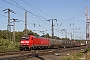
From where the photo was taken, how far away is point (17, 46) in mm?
50125

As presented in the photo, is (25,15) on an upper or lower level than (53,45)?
upper

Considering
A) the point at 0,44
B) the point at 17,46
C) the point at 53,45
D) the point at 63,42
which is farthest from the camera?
the point at 63,42

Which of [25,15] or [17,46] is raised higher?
[25,15]

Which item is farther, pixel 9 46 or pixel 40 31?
pixel 40 31

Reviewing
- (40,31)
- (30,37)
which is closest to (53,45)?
(40,31)

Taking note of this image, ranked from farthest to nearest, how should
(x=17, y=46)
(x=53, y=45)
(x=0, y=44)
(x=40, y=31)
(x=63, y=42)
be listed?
1. (x=63, y=42)
2. (x=40, y=31)
3. (x=53, y=45)
4. (x=17, y=46)
5. (x=0, y=44)

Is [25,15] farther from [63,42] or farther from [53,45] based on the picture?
[63,42]

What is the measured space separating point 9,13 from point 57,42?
2921cm

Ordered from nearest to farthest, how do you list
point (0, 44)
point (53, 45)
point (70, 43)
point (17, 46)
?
point (0, 44)
point (17, 46)
point (53, 45)
point (70, 43)

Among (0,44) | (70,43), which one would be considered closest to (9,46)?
(0,44)

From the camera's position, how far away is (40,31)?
3007 inches

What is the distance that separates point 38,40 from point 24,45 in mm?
6912

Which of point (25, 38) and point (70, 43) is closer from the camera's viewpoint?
point (25, 38)

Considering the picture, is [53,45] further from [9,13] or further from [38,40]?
[9,13]
